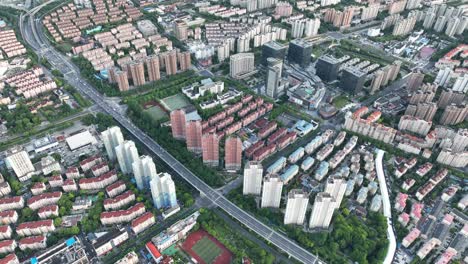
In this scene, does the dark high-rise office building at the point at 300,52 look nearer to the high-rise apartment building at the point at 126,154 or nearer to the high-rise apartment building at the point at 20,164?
the high-rise apartment building at the point at 126,154

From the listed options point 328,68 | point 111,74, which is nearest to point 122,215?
point 111,74

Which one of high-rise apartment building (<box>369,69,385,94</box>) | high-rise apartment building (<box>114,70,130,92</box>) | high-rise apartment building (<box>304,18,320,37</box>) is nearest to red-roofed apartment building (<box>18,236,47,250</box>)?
high-rise apartment building (<box>114,70,130,92</box>)

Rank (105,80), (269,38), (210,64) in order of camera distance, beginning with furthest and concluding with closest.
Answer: (269,38) < (210,64) < (105,80)

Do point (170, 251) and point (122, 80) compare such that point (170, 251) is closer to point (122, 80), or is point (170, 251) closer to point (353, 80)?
point (122, 80)

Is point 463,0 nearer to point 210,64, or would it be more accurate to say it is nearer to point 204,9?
point 204,9

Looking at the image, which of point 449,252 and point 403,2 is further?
point 403,2

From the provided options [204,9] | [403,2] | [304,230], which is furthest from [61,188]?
[403,2]
